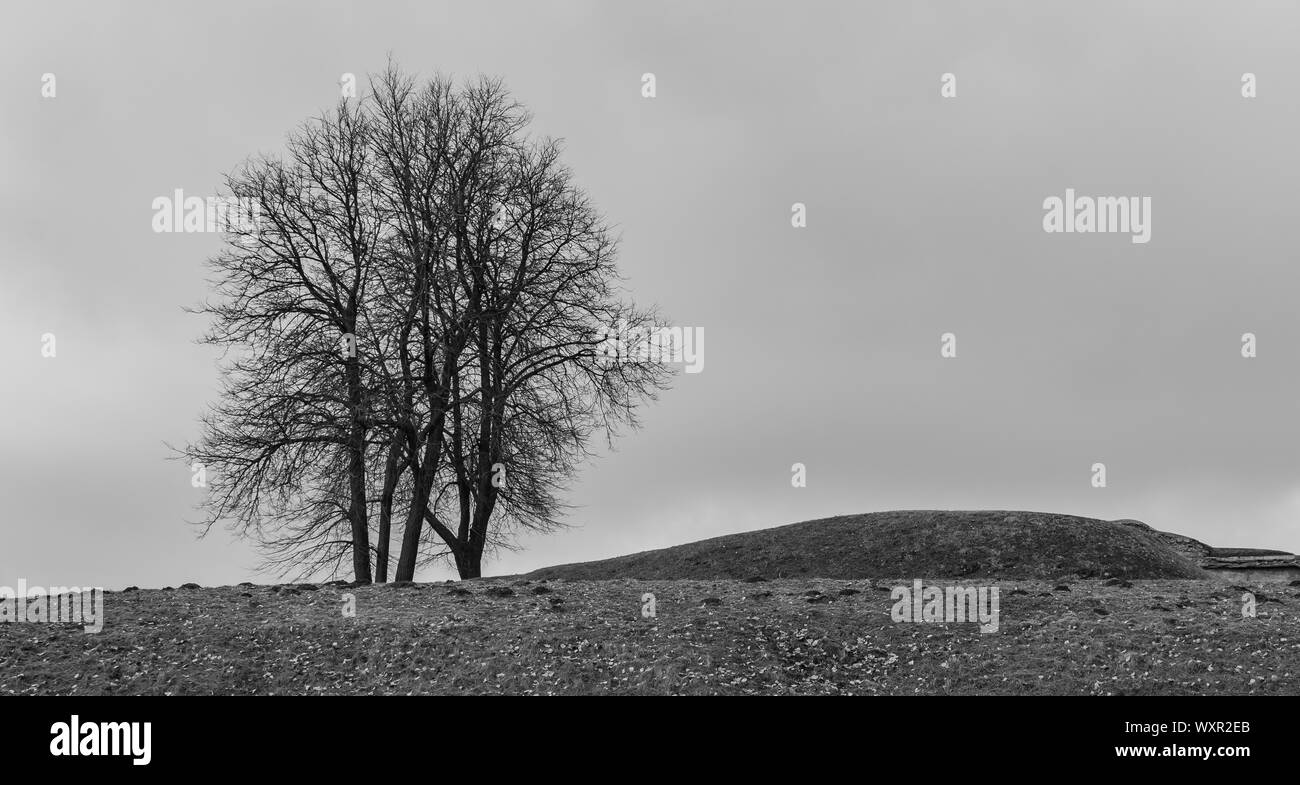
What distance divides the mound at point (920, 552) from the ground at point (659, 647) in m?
8.42

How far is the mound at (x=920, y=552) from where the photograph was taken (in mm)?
33406

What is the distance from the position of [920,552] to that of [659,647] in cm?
1622

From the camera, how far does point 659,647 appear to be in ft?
67.2

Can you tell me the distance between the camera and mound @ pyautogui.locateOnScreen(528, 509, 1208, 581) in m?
33.4

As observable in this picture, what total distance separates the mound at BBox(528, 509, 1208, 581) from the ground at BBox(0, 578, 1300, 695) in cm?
842

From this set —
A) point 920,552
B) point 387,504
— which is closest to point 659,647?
point 387,504
